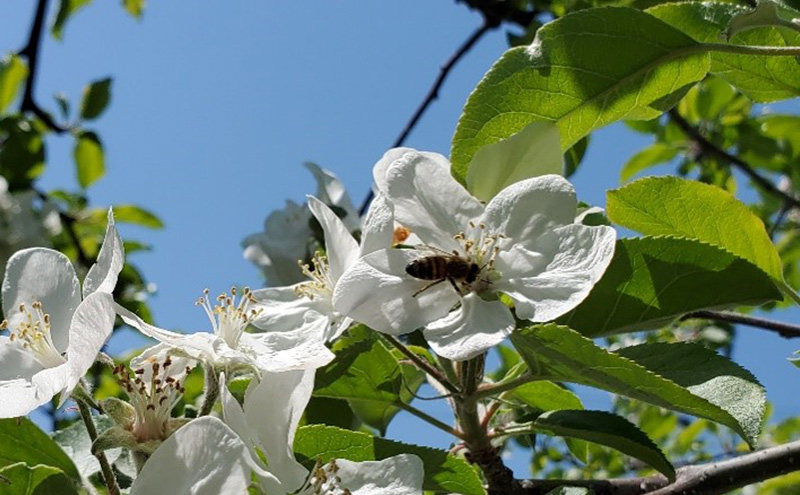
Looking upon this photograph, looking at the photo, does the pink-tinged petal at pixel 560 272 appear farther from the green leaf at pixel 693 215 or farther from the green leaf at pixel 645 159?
the green leaf at pixel 645 159

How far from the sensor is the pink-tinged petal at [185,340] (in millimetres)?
1025

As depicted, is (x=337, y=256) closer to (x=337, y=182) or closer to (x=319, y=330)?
(x=319, y=330)

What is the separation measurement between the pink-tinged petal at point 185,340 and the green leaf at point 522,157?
431 mm

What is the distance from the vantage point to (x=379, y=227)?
116cm

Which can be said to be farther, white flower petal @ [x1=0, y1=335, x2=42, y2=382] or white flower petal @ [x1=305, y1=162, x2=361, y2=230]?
white flower petal @ [x1=305, y1=162, x2=361, y2=230]

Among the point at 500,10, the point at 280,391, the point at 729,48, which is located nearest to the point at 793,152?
the point at 500,10

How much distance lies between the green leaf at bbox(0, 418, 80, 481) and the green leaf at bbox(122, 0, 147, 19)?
3.76 meters

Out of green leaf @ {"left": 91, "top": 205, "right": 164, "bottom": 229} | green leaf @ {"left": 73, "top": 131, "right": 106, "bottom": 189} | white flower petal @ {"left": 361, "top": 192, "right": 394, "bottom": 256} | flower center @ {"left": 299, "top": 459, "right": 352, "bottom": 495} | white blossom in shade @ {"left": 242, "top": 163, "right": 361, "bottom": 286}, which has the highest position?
white flower petal @ {"left": 361, "top": 192, "right": 394, "bottom": 256}

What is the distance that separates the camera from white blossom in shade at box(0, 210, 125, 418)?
0.95 metres

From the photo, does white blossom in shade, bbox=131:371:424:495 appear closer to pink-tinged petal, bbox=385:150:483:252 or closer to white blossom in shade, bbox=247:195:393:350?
white blossom in shade, bbox=247:195:393:350

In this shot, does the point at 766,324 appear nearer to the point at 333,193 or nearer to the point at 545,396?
the point at 545,396

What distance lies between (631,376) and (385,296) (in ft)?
1.03

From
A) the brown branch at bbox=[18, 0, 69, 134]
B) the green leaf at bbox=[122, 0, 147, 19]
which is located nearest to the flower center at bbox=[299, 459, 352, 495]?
the brown branch at bbox=[18, 0, 69, 134]

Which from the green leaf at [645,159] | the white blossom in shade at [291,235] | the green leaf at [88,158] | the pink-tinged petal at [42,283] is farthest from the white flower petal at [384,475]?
the green leaf at [88,158]
